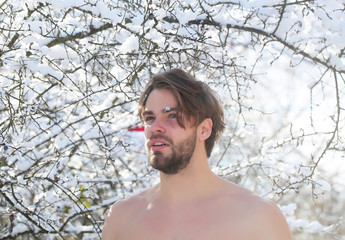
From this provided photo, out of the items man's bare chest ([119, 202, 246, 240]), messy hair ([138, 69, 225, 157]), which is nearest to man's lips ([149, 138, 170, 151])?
messy hair ([138, 69, 225, 157])

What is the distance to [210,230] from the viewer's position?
2289 mm

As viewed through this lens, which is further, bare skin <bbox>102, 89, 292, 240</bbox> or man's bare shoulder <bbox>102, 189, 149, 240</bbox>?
man's bare shoulder <bbox>102, 189, 149, 240</bbox>

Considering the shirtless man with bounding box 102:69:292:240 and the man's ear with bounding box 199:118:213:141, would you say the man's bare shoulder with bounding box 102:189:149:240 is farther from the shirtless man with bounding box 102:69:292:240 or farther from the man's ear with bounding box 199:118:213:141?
the man's ear with bounding box 199:118:213:141

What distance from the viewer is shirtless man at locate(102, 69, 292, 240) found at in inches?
90.0

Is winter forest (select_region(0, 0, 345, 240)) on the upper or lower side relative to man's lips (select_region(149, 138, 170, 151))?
upper

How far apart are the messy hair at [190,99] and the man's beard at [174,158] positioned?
3.3 inches

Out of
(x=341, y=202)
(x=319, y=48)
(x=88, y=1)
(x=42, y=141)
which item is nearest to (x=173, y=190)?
(x=88, y=1)

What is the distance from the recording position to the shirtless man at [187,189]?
2.29 metres

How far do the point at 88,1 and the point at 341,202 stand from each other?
5.99 meters

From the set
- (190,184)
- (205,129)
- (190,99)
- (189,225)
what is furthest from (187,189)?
(190,99)

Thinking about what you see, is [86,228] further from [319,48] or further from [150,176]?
[319,48]

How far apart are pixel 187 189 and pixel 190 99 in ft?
1.18

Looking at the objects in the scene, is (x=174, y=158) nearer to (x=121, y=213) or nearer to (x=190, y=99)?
(x=190, y=99)

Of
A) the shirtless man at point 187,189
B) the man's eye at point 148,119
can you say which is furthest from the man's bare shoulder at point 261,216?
the man's eye at point 148,119
